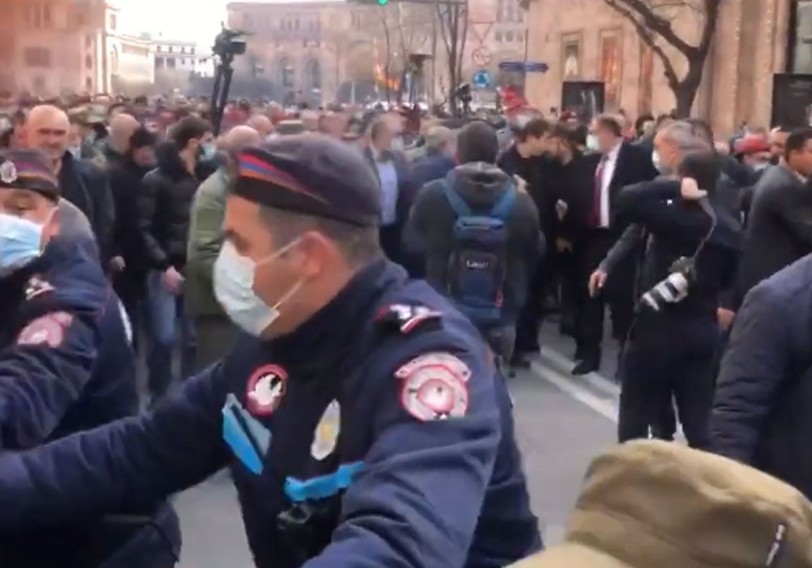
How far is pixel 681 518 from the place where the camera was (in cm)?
142

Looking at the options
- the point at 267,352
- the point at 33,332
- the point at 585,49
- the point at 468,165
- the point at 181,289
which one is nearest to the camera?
the point at 267,352

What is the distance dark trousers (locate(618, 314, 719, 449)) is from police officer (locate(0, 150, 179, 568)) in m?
3.36

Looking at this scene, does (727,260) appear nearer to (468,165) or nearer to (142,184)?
(468,165)

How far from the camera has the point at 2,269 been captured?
3232 millimetres

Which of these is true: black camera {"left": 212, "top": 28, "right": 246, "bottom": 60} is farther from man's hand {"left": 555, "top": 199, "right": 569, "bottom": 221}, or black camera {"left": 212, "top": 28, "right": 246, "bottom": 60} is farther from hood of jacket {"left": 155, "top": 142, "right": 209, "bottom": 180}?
hood of jacket {"left": 155, "top": 142, "right": 209, "bottom": 180}

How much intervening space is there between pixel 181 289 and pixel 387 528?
22.3 feet

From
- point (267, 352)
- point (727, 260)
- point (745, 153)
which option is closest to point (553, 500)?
point (727, 260)

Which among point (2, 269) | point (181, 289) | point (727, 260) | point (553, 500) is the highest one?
point (2, 269)

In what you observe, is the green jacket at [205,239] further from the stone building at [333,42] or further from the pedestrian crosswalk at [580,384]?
the stone building at [333,42]

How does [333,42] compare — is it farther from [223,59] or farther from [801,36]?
[223,59]

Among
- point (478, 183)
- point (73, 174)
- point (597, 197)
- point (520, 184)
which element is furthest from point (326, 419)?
point (597, 197)

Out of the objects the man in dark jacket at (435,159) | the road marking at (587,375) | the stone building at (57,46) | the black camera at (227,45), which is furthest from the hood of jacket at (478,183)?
the stone building at (57,46)

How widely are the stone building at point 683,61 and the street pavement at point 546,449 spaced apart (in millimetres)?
13640

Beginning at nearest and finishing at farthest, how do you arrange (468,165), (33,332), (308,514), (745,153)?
(308,514), (33,332), (468,165), (745,153)
